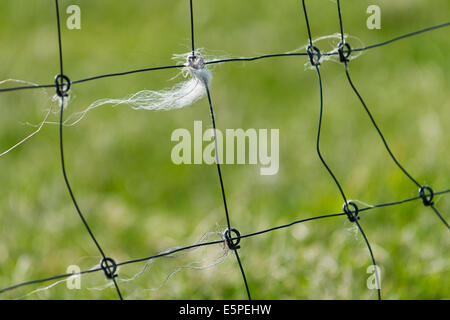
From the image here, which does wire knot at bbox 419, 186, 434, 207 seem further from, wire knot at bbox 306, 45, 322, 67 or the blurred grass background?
wire knot at bbox 306, 45, 322, 67

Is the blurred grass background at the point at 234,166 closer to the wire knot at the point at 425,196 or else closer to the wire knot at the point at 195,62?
the wire knot at the point at 425,196

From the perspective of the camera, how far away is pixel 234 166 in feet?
10.1

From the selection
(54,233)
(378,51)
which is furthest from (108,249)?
(378,51)

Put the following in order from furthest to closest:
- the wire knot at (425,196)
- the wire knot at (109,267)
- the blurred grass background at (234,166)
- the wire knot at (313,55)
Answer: the blurred grass background at (234,166), the wire knot at (425,196), the wire knot at (313,55), the wire knot at (109,267)

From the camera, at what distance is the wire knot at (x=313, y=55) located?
147cm

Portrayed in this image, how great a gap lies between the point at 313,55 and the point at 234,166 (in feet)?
5.35

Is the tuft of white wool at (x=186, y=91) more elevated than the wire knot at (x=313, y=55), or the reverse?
the wire knot at (x=313, y=55)

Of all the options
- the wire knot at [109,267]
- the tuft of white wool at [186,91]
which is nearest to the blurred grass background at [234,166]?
the wire knot at [109,267]

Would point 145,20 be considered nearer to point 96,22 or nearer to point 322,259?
point 96,22

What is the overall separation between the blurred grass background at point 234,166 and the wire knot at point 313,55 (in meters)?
0.47

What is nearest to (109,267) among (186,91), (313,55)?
(186,91)

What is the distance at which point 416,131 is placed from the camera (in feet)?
9.80

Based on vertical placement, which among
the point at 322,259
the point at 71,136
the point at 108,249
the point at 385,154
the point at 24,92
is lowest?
the point at 322,259
